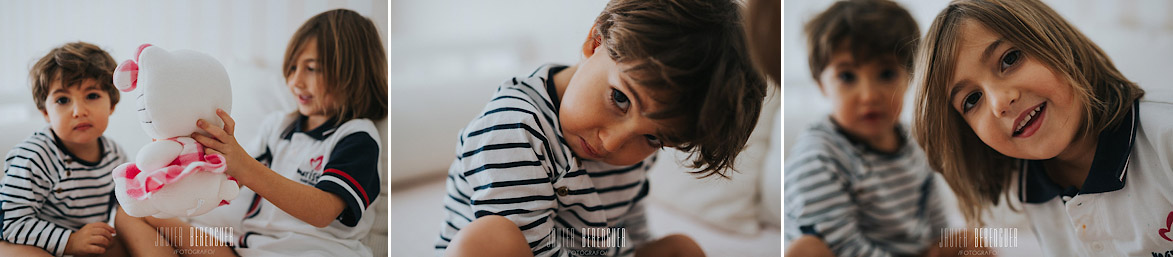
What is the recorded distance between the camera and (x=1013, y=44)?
1021 millimetres

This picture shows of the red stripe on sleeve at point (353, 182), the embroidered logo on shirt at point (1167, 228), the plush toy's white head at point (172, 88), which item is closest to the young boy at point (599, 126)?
the red stripe on sleeve at point (353, 182)

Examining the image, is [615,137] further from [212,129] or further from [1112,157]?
[1112,157]

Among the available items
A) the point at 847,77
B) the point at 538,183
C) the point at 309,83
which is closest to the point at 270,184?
the point at 309,83

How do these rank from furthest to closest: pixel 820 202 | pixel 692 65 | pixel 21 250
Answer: pixel 820 202 < pixel 21 250 < pixel 692 65

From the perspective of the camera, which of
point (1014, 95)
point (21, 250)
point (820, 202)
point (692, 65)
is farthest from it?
point (820, 202)

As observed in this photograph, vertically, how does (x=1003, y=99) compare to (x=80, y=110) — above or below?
above

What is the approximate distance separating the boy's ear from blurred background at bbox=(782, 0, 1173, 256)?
0.33 metres

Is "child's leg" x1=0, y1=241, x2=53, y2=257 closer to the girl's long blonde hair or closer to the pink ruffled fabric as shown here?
the pink ruffled fabric

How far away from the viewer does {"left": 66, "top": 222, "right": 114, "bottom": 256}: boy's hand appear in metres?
1.12

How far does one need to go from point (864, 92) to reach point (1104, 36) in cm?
34

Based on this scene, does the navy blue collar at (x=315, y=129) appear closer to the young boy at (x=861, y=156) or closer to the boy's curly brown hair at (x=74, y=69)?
the boy's curly brown hair at (x=74, y=69)

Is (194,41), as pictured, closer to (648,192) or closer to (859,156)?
(648,192)

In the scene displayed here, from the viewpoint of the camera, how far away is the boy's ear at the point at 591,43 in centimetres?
103

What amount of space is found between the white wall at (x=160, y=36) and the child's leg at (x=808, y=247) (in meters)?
0.70
